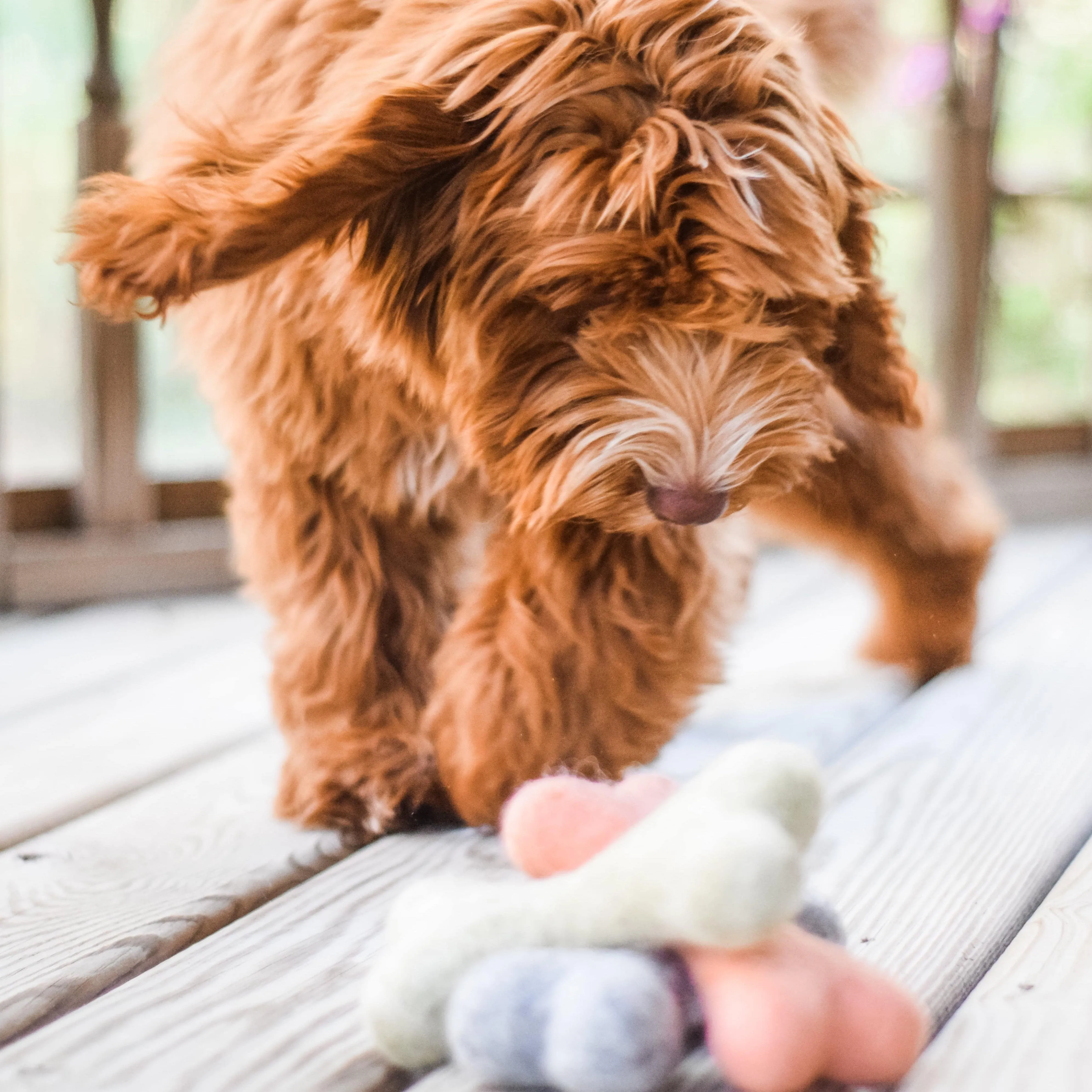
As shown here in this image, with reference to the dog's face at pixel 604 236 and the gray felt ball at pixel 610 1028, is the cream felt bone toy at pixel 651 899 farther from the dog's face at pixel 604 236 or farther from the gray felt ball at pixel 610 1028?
the dog's face at pixel 604 236

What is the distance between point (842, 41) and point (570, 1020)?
131 cm

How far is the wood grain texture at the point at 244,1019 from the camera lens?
85 centimetres

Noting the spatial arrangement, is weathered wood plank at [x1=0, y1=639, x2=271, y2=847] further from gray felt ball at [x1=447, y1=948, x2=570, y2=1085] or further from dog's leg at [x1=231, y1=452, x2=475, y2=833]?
gray felt ball at [x1=447, y1=948, x2=570, y2=1085]

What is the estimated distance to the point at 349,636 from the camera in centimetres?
136

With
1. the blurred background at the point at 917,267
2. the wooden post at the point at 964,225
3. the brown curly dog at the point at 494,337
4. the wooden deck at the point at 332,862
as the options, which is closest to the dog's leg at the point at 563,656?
the brown curly dog at the point at 494,337

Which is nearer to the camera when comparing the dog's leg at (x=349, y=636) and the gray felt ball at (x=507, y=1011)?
the gray felt ball at (x=507, y=1011)

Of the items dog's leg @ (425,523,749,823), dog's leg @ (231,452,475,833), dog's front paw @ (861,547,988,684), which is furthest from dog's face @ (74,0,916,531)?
dog's front paw @ (861,547,988,684)

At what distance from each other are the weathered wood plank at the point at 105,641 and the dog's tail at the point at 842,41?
1.35 meters

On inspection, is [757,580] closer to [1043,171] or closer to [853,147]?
[1043,171]

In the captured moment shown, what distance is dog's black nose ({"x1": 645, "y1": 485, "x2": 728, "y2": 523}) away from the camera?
3.30ft

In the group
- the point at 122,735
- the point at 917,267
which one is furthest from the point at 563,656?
the point at 917,267

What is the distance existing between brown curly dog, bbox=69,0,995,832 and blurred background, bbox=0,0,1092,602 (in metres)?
0.61

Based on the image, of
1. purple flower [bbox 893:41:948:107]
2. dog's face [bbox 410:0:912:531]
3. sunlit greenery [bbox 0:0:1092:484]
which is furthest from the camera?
purple flower [bbox 893:41:948:107]

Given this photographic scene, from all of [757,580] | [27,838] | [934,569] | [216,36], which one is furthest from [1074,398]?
[27,838]
